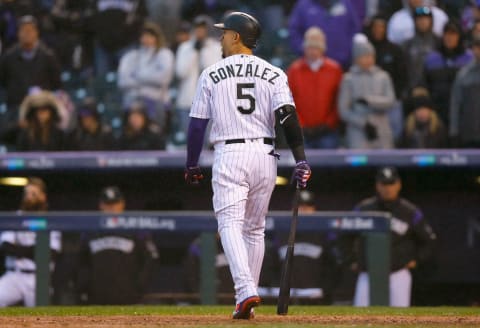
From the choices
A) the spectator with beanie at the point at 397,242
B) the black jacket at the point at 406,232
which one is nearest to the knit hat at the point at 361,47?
the spectator with beanie at the point at 397,242

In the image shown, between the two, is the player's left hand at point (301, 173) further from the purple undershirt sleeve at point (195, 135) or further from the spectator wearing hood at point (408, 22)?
the spectator wearing hood at point (408, 22)

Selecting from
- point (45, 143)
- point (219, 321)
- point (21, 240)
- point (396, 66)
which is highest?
point (396, 66)

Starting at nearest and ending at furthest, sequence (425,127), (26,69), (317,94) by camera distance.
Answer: (425,127)
(317,94)
(26,69)

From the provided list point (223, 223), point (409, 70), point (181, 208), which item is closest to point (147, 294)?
point (181, 208)

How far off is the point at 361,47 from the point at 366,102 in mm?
553

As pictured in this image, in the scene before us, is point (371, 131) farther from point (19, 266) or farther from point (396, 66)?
point (19, 266)

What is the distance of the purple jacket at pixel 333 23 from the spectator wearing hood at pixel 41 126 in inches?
106

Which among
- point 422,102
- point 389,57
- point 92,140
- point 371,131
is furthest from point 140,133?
point 422,102

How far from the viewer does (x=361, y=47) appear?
1195 centimetres

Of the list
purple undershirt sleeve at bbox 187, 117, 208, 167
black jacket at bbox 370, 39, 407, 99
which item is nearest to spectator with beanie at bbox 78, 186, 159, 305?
black jacket at bbox 370, 39, 407, 99

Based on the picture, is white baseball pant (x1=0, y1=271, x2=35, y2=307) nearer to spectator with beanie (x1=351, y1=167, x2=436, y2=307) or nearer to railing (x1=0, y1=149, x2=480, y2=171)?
railing (x1=0, y1=149, x2=480, y2=171)

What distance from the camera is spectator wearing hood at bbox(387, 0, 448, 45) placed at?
1292cm

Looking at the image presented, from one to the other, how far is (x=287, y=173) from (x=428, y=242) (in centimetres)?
176

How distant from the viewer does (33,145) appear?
12664mm
